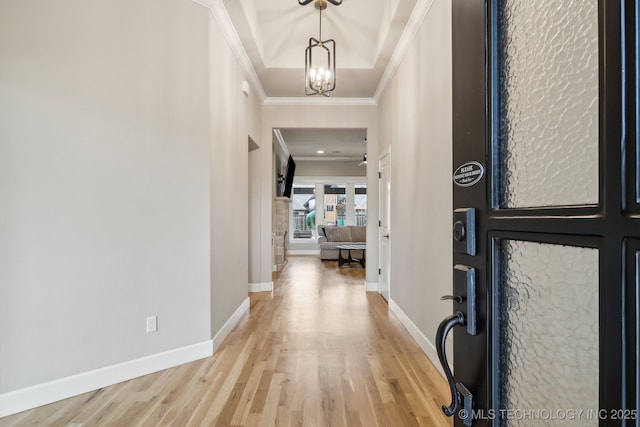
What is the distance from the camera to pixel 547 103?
0.58 meters

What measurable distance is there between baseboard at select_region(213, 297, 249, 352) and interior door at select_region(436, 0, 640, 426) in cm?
269

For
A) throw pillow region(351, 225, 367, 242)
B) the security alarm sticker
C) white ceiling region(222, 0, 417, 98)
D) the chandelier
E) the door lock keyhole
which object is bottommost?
throw pillow region(351, 225, 367, 242)

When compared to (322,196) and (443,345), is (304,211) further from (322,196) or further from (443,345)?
(443,345)

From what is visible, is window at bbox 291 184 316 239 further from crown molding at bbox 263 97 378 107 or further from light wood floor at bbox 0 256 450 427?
light wood floor at bbox 0 256 450 427

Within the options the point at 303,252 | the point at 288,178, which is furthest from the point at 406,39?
the point at 303,252

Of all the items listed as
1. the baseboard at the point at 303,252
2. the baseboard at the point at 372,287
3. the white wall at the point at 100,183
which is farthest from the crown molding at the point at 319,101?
the baseboard at the point at 303,252

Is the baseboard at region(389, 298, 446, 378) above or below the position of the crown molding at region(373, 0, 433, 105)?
below

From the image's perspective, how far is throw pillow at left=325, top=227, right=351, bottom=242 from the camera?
9.59 meters

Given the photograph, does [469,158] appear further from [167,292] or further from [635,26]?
[167,292]

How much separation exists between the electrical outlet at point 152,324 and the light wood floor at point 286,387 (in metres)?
0.32

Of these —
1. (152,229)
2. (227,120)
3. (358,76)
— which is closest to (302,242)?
(358,76)

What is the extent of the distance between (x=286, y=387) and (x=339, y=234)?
725 centimetres

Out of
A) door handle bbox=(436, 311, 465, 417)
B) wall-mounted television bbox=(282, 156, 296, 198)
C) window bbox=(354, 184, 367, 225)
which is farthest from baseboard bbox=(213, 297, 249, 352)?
window bbox=(354, 184, 367, 225)

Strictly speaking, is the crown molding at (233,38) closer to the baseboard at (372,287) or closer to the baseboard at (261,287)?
the baseboard at (261,287)
